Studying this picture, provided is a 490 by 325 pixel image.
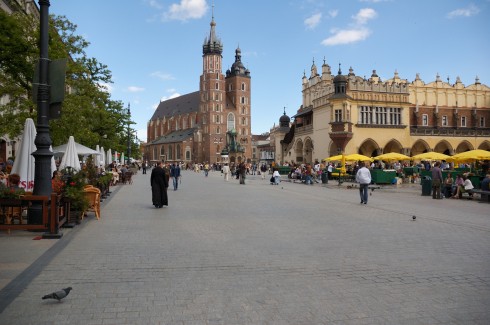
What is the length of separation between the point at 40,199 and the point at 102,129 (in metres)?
25.6

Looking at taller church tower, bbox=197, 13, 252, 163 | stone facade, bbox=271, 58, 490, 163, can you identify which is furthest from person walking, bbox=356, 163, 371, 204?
taller church tower, bbox=197, 13, 252, 163

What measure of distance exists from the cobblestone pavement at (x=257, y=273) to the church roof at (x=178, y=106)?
11402 cm

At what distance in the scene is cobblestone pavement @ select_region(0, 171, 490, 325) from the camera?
430cm

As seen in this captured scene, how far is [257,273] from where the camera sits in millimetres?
5867

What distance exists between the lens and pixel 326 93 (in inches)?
1879

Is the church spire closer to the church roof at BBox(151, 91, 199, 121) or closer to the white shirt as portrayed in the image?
the church roof at BBox(151, 91, 199, 121)

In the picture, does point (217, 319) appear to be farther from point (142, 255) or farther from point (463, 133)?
point (463, 133)

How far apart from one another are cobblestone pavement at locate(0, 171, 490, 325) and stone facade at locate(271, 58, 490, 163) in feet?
117

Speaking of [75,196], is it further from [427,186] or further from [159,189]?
[427,186]

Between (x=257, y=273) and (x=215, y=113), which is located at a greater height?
(x=215, y=113)

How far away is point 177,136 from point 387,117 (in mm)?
84018

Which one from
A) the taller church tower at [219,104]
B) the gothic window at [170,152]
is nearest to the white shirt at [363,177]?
the taller church tower at [219,104]

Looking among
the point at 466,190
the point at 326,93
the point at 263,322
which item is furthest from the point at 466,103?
the point at 263,322

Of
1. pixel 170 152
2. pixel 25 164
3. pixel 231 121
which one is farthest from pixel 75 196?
pixel 170 152
